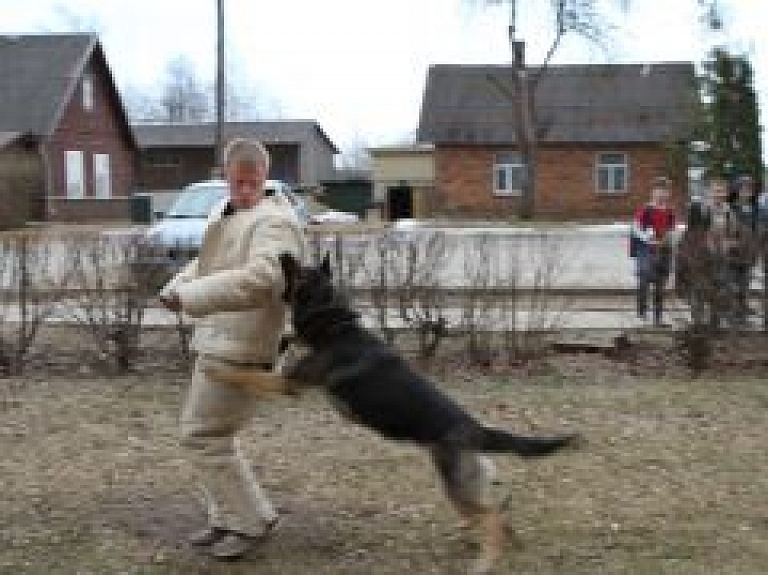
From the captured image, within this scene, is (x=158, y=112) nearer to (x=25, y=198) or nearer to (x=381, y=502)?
(x=25, y=198)

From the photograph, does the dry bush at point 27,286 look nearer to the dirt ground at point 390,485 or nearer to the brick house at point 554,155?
the dirt ground at point 390,485

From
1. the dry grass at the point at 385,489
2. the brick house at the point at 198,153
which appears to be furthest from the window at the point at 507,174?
the dry grass at the point at 385,489

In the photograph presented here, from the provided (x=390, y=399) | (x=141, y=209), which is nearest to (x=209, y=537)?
(x=390, y=399)

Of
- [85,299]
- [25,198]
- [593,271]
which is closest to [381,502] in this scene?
[85,299]

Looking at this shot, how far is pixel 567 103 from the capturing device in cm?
5094

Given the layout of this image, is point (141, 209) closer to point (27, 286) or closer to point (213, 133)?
point (213, 133)

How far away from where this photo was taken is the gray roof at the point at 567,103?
162 ft

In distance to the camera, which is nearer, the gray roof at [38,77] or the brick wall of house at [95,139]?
the gray roof at [38,77]

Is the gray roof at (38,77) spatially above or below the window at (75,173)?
above

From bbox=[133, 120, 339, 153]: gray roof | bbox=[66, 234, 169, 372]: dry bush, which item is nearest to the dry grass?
bbox=[66, 234, 169, 372]: dry bush

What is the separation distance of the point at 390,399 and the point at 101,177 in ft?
160

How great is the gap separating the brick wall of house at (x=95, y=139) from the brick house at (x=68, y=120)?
0.04 m


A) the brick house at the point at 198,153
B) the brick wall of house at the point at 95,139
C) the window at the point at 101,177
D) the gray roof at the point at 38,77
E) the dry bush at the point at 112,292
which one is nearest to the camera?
the dry bush at the point at 112,292

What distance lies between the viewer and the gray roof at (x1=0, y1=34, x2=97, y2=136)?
156 ft
